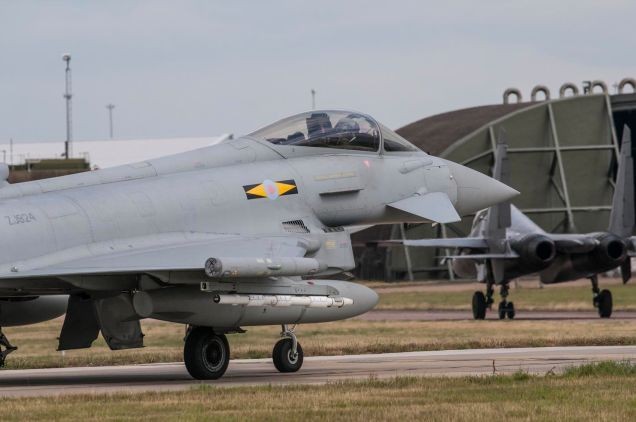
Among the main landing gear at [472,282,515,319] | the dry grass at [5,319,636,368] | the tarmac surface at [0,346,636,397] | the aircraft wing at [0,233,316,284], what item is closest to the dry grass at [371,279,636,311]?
the main landing gear at [472,282,515,319]

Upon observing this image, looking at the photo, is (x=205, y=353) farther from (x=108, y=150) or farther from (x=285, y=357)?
(x=108, y=150)

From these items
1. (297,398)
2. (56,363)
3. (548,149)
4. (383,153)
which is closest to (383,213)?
(383,153)

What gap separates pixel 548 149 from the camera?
74812 mm

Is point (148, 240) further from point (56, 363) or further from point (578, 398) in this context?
point (56, 363)

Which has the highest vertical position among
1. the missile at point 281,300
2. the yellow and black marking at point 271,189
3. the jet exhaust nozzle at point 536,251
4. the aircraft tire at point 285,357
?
the yellow and black marking at point 271,189

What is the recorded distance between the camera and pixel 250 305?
17172 millimetres

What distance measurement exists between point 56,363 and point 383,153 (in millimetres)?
7901

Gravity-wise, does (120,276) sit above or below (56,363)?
above

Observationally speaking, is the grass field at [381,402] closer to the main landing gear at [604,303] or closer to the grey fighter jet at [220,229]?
the grey fighter jet at [220,229]

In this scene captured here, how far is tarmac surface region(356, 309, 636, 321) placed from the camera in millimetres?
39781

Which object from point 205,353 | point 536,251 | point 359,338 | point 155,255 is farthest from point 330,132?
point 536,251

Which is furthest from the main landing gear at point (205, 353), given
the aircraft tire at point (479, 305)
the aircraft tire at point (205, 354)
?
the aircraft tire at point (479, 305)

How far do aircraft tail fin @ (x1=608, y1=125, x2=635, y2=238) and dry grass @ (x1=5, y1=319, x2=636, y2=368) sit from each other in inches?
213

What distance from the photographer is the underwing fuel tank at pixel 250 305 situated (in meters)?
16.9
